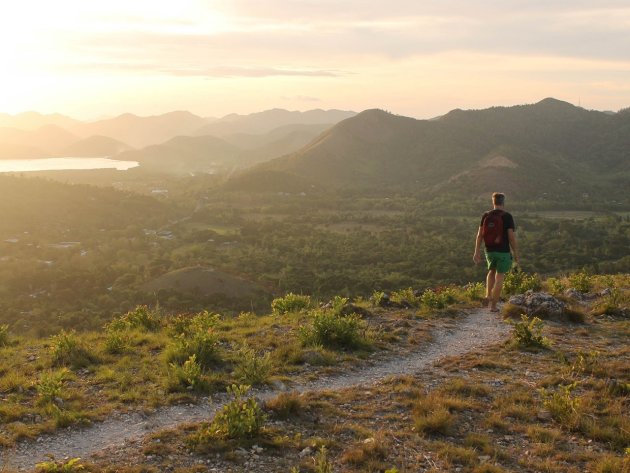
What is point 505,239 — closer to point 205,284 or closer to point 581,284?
point 581,284

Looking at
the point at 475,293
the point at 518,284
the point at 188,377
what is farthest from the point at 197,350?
the point at 518,284

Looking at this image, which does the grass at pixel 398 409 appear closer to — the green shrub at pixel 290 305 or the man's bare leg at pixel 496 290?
the man's bare leg at pixel 496 290

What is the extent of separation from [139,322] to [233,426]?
293 inches

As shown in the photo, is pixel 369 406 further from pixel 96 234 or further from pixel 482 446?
pixel 96 234

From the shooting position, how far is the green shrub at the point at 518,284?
16078 mm

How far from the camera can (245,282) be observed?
196ft

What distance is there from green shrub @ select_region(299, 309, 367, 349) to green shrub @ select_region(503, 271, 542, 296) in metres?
7.09

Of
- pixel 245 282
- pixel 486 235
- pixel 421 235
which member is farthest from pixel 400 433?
pixel 421 235

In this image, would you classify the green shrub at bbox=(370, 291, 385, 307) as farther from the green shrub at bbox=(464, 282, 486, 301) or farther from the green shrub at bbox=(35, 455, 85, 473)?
the green shrub at bbox=(35, 455, 85, 473)

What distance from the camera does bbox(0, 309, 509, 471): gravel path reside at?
21.5 feet

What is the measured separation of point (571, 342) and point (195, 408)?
27.3 feet

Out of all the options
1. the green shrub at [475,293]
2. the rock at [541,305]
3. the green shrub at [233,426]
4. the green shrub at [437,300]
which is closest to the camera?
the green shrub at [233,426]

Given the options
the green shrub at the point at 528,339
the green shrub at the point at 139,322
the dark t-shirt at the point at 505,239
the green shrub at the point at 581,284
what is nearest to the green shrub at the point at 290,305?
the green shrub at the point at 139,322

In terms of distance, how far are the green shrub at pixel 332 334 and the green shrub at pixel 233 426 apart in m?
4.07
